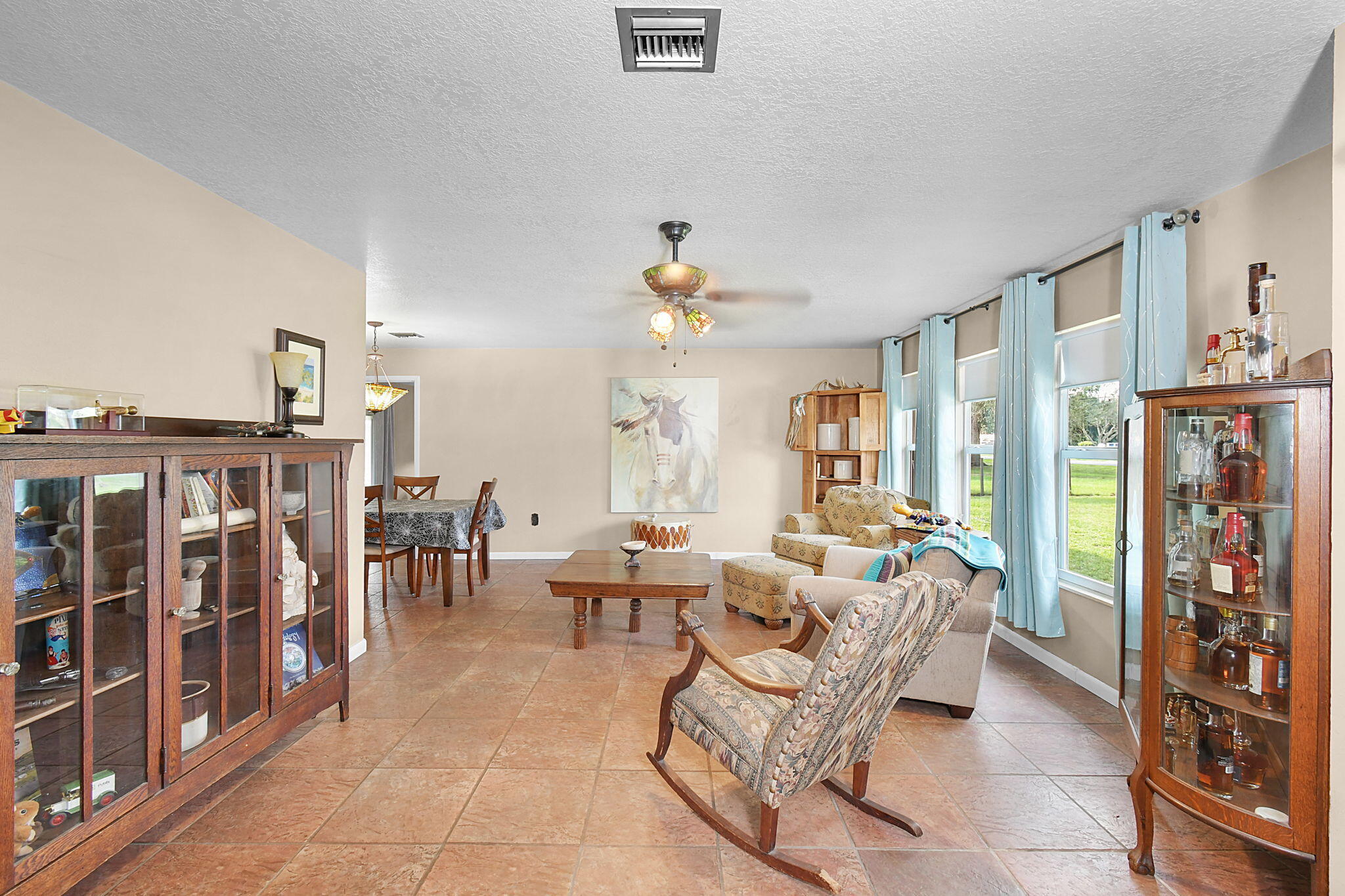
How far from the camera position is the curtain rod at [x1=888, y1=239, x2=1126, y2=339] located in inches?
130

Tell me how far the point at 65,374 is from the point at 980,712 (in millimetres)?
3974

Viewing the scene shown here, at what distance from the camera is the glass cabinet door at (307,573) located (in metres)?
2.65

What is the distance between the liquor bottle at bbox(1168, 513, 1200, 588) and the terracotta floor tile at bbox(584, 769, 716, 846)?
1.70m

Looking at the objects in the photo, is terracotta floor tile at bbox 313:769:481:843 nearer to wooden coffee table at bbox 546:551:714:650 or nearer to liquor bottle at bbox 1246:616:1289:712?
wooden coffee table at bbox 546:551:714:650

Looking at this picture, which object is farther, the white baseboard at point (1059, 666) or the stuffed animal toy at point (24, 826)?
the white baseboard at point (1059, 666)

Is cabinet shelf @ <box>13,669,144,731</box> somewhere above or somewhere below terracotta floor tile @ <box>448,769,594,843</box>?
above

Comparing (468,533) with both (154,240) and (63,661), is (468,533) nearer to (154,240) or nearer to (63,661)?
(154,240)

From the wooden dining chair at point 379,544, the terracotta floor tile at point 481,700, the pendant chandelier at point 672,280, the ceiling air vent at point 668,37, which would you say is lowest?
the terracotta floor tile at point 481,700

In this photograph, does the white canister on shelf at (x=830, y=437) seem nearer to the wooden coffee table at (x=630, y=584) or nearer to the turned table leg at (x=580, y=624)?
the wooden coffee table at (x=630, y=584)

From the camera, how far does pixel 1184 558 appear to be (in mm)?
2027

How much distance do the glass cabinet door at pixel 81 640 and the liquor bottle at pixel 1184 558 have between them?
10.4 ft

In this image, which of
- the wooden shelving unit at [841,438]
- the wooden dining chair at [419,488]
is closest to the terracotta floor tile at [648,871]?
the wooden dining chair at [419,488]

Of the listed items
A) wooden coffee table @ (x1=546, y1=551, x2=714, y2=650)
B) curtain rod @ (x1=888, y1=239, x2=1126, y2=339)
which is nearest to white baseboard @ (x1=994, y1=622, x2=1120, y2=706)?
wooden coffee table @ (x1=546, y1=551, x2=714, y2=650)

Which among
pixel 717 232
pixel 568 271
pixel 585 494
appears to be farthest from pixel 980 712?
pixel 585 494
